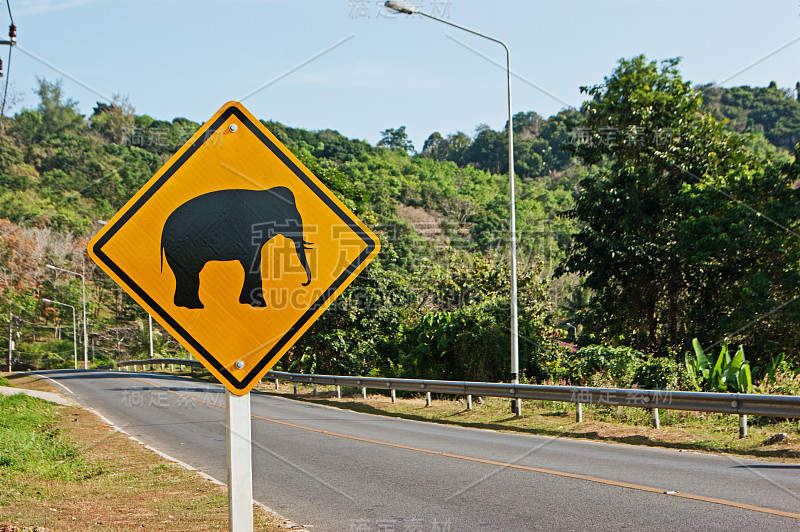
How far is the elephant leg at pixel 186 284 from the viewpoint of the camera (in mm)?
2893

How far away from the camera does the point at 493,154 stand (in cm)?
12456

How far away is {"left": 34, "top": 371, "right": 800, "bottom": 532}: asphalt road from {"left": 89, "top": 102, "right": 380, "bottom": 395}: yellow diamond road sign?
3.74m

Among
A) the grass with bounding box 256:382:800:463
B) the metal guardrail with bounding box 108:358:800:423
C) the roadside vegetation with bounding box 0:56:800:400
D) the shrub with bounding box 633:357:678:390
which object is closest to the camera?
the metal guardrail with bounding box 108:358:800:423

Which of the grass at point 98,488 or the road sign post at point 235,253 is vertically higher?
the road sign post at point 235,253

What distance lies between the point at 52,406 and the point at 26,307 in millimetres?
46178

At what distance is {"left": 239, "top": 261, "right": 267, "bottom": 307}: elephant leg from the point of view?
290 cm

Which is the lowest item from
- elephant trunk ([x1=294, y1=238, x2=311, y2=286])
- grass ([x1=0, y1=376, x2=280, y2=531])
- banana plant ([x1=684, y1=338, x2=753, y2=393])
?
grass ([x1=0, y1=376, x2=280, y2=531])

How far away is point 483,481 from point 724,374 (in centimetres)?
828

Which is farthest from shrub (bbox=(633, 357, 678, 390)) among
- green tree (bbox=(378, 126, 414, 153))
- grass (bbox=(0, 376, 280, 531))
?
green tree (bbox=(378, 126, 414, 153))

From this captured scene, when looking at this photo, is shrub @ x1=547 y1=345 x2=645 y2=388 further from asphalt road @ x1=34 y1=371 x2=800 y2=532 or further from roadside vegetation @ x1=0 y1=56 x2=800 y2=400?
asphalt road @ x1=34 y1=371 x2=800 y2=532

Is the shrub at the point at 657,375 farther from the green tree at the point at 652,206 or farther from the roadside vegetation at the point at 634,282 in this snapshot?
the green tree at the point at 652,206

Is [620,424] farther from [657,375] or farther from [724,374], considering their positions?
[724,374]

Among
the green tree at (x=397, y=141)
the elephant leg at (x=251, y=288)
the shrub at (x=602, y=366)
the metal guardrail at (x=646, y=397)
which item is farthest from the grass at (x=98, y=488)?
the green tree at (x=397, y=141)

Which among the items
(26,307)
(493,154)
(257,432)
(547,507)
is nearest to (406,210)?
(26,307)
